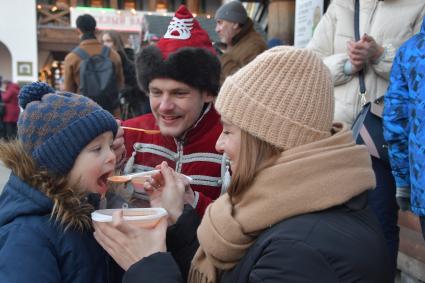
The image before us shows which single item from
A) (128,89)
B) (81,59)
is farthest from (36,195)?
(128,89)

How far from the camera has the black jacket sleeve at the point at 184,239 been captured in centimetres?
194

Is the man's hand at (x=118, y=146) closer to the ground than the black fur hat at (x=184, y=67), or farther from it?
closer to the ground

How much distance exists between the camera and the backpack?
5.95 metres

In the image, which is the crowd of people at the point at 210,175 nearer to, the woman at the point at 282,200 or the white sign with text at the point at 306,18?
the woman at the point at 282,200

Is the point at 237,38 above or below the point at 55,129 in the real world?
above

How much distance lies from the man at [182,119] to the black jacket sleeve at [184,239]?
414mm

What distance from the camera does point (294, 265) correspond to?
1.29 m

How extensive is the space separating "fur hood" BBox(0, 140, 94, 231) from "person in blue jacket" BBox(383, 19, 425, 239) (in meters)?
1.41

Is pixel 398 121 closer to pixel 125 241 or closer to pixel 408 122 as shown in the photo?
pixel 408 122

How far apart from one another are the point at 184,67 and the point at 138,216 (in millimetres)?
970

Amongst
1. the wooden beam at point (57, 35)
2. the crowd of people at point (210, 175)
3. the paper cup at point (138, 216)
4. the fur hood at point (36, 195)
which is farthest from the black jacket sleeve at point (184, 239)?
the wooden beam at point (57, 35)

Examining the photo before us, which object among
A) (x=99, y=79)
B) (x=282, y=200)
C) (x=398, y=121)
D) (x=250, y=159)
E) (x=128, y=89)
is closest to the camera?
(x=282, y=200)

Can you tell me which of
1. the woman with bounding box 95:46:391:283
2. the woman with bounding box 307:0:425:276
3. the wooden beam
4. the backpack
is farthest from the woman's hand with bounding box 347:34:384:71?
the wooden beam

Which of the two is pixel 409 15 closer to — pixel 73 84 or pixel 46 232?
pixel 46 232
